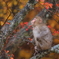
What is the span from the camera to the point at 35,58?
4.45 metres

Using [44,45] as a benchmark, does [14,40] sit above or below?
below

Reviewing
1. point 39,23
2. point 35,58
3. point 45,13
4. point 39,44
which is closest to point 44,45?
point 39,44

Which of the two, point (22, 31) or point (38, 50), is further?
point (22, 31)

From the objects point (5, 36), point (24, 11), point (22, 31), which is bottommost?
point (22, 31)

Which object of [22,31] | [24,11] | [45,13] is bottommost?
[22,31]

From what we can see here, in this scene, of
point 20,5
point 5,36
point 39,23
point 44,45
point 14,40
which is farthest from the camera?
point 20,5

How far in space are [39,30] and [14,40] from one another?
5.99 feet

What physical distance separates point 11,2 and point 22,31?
243 cm

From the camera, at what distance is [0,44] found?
4.27 metres

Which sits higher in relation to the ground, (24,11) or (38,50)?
(24,11)

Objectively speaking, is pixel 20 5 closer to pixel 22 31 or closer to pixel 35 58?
pixel 22 31

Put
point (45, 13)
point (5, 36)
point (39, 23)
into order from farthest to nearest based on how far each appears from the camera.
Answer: point (45, 13)
point (39, 23)
point (5, 36)

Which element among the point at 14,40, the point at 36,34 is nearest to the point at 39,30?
the point at 36,34

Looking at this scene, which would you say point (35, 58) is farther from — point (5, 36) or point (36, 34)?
point (5, 36)
